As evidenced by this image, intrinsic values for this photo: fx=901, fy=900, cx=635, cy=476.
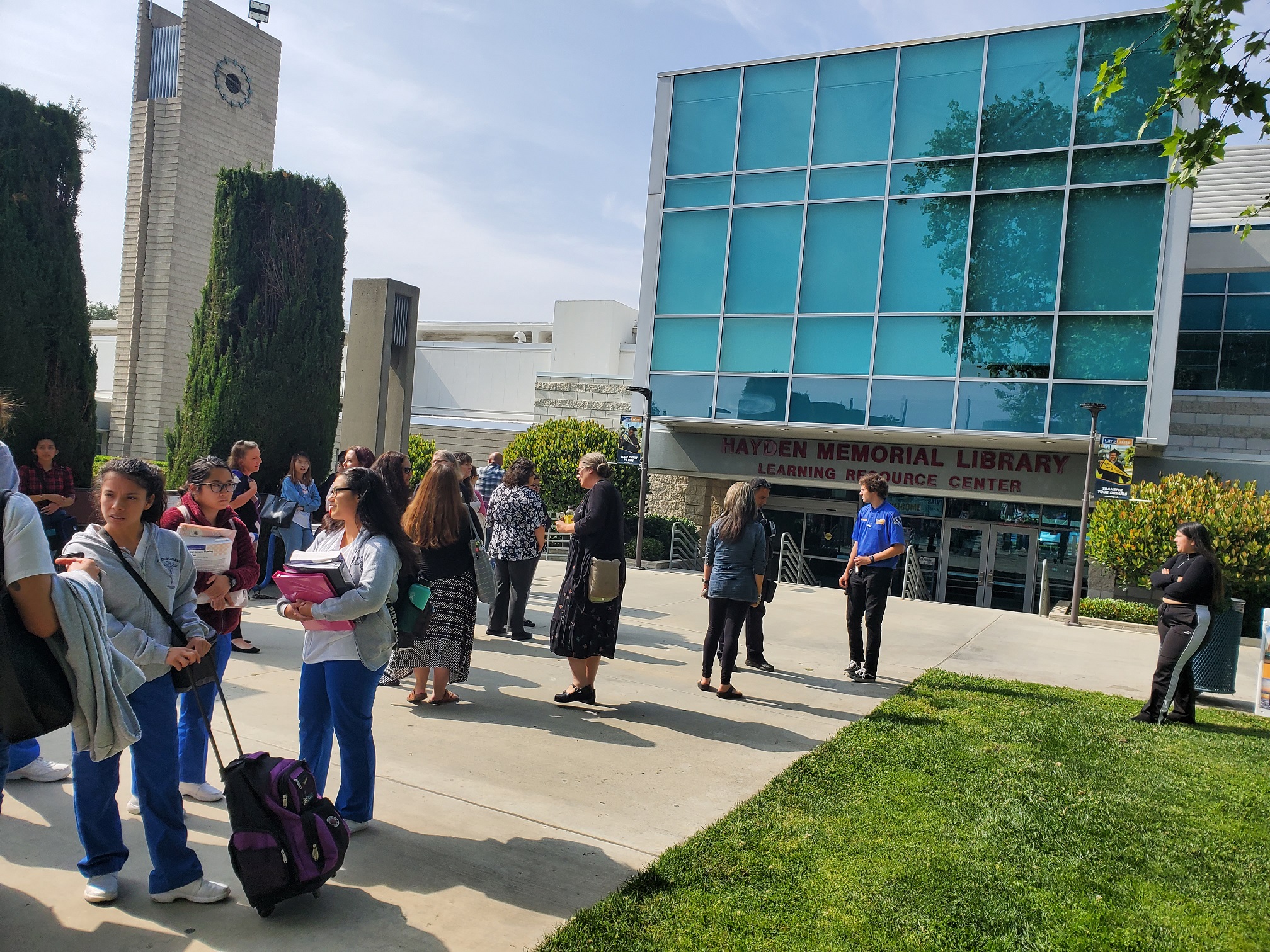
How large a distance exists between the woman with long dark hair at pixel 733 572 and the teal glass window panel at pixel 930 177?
1340cm

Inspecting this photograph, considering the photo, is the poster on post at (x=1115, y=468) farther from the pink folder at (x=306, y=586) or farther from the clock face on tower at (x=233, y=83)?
the clock face on tower at (x=233, y=83)

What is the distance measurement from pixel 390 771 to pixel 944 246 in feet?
54.1

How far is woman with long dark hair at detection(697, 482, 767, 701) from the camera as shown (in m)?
7.09

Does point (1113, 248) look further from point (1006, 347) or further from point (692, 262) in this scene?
point (692, 262)

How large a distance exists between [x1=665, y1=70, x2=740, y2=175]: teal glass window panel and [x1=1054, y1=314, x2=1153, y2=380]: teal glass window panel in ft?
26.4

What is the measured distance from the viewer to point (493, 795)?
475cm

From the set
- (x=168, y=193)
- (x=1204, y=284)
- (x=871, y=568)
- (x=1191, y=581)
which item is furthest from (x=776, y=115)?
(x=1191, y=581)

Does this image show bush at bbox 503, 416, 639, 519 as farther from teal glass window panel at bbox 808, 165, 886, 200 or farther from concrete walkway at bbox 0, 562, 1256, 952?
concrete walkway at bbox 0, 562, 1256, 952

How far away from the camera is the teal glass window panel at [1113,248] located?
16.7 metres

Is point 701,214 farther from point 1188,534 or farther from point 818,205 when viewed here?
point 1188,534

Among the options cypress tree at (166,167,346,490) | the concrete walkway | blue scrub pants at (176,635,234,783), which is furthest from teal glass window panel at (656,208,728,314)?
blue scrub pants at (176,635,234,783)

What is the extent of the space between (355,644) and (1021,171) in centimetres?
1761

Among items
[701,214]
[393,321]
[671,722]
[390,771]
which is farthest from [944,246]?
[390,771]

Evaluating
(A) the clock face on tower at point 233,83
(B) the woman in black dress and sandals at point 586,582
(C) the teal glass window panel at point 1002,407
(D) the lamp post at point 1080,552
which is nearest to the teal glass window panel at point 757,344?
(C) the teal glass window panel at point 1002,407
